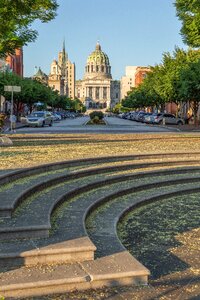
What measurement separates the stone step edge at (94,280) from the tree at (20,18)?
14.7 m

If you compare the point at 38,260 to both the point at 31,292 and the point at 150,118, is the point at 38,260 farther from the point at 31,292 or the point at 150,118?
the point at 150,118

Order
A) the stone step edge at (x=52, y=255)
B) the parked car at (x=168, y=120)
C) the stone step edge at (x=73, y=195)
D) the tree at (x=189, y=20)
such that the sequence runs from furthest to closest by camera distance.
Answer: the parked car at (x=168, y=120) < the tree at (x=189, y=20) < the stone step edge at (x=73, y=195) < the stone step edge at (x=52, y=255)

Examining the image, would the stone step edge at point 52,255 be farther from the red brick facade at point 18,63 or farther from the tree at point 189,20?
the red brick facade at point 18,63

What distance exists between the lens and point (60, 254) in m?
5.94

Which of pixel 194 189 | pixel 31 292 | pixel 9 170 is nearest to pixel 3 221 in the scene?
pixel 31 292

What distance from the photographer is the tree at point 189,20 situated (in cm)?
2339

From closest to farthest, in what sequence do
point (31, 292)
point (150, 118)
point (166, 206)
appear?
point (31, 292), point (166, 206), point (150, 118)

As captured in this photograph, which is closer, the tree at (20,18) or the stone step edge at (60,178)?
the stone step edge at (60,178)

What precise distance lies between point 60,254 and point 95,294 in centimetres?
90

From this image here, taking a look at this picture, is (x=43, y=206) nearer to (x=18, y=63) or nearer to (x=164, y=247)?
(x=164, y=247)

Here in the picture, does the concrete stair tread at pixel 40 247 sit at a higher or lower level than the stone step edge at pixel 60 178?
lower

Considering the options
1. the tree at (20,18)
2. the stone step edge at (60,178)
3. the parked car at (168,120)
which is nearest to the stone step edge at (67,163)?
the stone step edge at (60,178)

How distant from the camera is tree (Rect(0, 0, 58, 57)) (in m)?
19.2

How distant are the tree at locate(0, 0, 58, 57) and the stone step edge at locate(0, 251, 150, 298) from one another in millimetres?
14716
